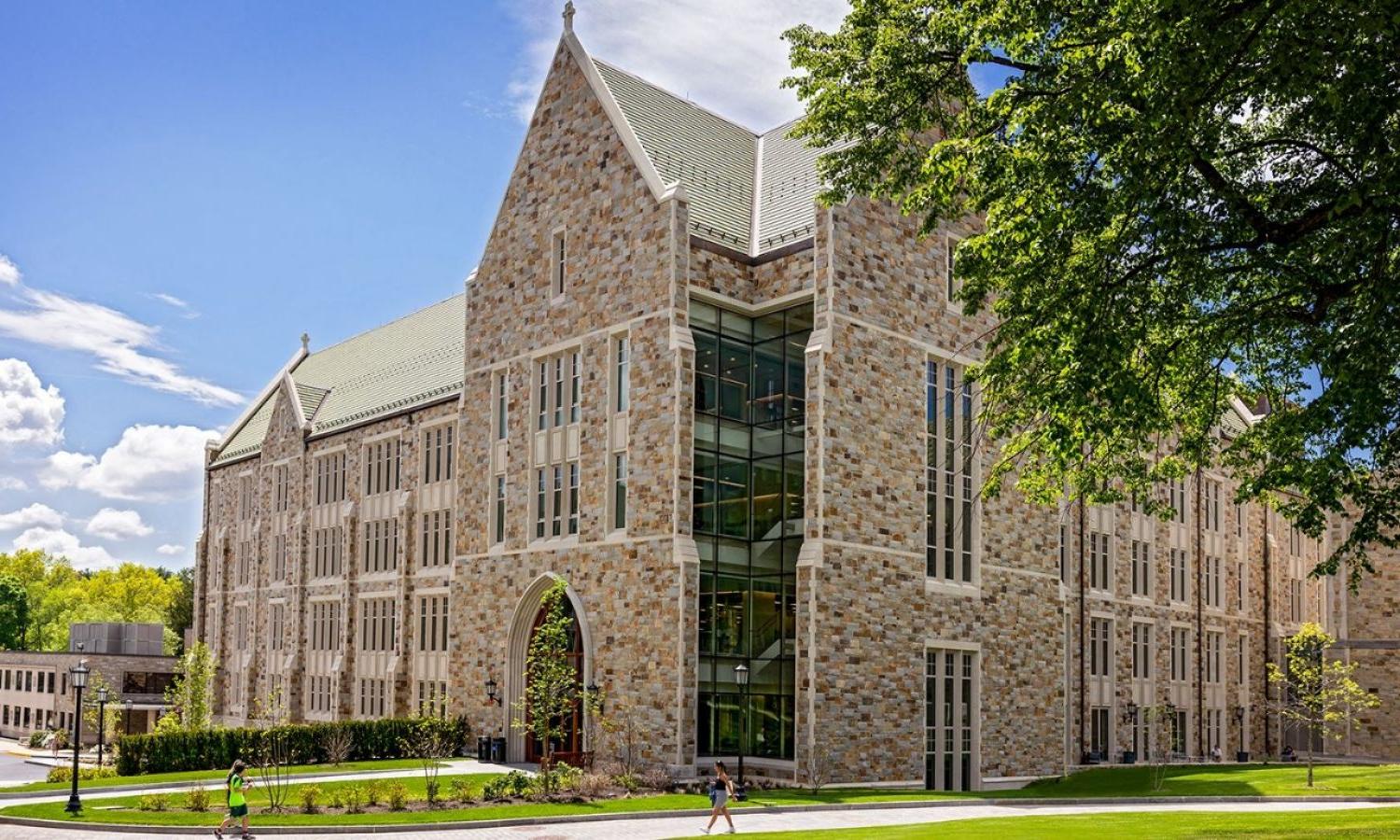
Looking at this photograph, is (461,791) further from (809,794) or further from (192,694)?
(192,694)

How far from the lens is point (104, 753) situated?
53188 millimetres

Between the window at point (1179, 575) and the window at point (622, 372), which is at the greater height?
the window at point (622, 372)

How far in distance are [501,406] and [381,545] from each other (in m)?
13.8

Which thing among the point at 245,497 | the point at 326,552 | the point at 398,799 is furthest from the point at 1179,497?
the point at 245,497

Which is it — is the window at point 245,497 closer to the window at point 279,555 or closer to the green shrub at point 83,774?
the window at point 279,555

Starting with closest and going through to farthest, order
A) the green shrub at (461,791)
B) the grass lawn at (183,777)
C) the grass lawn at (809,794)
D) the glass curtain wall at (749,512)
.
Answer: the grass lawn at (809,794) → the green shrub at (461,791) → the glass curtain wall at (749,512) → the grass lawn at (183,777)

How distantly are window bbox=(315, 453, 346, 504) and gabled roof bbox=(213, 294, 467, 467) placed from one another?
131 centimetres

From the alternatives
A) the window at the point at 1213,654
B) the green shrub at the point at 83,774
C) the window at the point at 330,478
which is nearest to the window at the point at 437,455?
the window at the point at 330,478

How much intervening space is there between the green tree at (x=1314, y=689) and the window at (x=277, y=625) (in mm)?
40643

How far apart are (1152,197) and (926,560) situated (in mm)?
19669

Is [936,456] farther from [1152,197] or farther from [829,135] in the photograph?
[1152,197]

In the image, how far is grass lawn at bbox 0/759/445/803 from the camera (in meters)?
32.6

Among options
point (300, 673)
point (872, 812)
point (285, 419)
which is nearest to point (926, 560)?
point (872, 812)

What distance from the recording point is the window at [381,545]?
49031 mm
